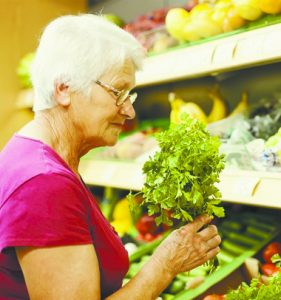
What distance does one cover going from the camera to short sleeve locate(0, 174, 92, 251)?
3.59ft

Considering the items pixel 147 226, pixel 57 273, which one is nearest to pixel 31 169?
pixel 57 273

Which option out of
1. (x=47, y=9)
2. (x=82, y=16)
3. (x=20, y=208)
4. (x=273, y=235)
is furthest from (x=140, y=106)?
(x=20, y=208)

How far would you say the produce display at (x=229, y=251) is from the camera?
1.96 metres

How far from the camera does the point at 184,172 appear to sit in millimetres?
1281

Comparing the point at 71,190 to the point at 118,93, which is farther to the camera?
the point at 118,93

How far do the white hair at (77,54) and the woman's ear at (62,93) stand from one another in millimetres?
10

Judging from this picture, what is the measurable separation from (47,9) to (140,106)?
98 cm

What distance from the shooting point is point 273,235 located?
2.21m

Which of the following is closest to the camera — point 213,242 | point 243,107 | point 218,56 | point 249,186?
point 213,242

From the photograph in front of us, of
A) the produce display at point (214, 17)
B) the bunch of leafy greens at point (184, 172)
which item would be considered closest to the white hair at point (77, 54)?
the bunch of leafy greens at point (184, 172)

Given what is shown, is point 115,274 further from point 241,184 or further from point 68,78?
point 241,184

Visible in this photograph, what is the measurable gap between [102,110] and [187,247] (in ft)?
1.42

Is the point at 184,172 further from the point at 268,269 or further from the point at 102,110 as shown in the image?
the point at 268,269

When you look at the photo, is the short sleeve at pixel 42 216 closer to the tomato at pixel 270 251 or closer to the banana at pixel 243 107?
the tomato at pixel 270 251
